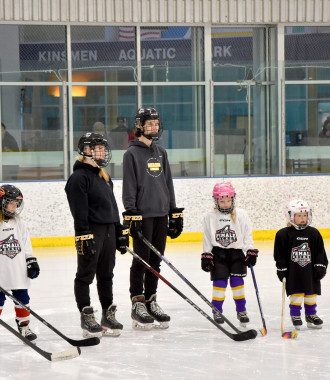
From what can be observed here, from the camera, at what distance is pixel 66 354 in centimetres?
388

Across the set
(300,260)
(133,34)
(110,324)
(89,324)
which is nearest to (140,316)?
(110,324)

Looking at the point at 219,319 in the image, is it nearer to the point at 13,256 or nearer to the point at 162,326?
the point at 162,326

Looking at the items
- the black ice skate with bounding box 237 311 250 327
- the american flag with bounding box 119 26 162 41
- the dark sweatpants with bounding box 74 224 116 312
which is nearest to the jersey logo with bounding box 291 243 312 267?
the black ice skate with bounding box 237 311 250 327

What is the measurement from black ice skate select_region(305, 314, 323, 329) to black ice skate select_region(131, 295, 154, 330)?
895 millimetres

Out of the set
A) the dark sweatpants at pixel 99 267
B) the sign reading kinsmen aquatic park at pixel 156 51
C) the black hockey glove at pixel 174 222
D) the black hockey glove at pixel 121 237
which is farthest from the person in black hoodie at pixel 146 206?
the sign reading kinsmen aquatic park at pixel 156 51

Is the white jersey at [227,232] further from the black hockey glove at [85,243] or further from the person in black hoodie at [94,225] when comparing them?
the black hockey glove at [85,243]

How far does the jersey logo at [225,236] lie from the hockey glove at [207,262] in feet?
0.34

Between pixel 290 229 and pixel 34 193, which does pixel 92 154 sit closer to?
pixel 290 229

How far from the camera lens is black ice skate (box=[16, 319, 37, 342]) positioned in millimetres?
4285

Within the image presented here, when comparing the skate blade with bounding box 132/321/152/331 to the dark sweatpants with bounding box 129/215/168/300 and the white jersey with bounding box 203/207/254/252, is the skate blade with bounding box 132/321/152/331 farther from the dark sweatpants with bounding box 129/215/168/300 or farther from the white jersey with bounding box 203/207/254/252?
the white jersey with bounding box 203/207/254/252

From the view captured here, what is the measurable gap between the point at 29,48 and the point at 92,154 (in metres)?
4.92

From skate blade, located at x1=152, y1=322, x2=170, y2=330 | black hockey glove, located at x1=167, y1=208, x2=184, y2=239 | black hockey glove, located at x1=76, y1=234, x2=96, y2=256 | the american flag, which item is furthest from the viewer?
the american flag

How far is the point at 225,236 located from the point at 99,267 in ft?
2.55

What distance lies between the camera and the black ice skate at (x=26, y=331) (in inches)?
169
